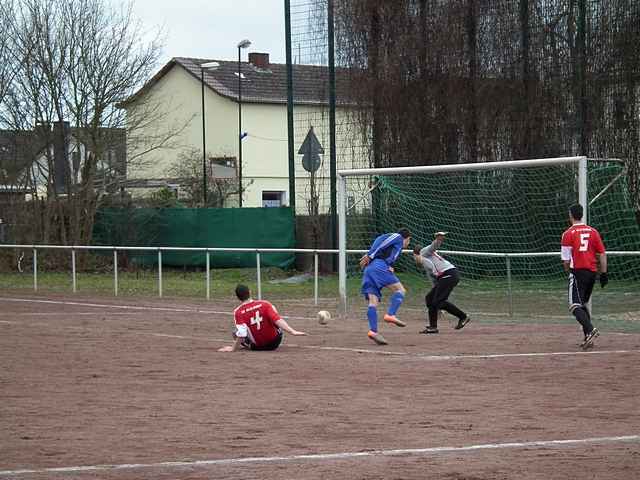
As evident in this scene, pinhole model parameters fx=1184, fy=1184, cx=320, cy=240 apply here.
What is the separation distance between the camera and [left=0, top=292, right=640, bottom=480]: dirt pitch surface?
8047 mm

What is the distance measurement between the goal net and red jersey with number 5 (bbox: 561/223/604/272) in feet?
23.3

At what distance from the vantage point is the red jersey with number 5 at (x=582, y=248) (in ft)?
52.6

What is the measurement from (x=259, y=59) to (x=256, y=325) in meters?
49.4

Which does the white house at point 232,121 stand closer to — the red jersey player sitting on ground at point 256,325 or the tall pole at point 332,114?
the tall pole at point 332,114

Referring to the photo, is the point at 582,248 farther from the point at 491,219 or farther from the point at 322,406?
the point at 491,219

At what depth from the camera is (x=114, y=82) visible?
39.2 meters

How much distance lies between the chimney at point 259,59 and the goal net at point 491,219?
125 ft

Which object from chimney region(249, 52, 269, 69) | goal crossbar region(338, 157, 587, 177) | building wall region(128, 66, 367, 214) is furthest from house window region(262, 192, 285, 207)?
goal crossbar region(338, 157, 587, 177)

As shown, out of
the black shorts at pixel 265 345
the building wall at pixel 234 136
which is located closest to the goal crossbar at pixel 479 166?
the black shorts at pixel 265 345

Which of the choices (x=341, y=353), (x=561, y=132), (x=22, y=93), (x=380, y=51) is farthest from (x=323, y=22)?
(x=341, y=353)

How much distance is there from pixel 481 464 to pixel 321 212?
2670cm

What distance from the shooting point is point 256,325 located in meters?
15.7

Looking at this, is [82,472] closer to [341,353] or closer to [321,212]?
[341,353]

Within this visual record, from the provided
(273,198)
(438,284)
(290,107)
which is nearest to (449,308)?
(438,284)
